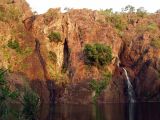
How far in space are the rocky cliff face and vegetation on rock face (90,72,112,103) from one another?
863 mm

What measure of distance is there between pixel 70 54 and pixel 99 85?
1111 cm

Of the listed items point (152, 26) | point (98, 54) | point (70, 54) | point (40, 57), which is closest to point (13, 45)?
point (40, 57)

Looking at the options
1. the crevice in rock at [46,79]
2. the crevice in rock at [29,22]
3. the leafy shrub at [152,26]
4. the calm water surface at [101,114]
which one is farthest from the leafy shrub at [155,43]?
the calm water surface at [101,114]

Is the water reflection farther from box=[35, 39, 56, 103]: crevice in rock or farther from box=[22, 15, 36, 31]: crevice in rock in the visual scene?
box=[22, 15, 36, 31]: crevice in rock

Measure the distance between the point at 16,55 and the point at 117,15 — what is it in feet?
124

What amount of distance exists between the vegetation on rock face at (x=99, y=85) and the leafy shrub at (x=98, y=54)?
3097 millimetres

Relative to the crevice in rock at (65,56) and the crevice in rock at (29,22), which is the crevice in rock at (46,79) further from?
the crevice in rock at (65,56)

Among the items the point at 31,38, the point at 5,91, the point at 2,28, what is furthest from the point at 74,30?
the point at 5,91

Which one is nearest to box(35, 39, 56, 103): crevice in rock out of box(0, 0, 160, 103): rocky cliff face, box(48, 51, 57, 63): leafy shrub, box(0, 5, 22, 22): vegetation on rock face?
box(0, 0, 160, 103): rocky cliff face

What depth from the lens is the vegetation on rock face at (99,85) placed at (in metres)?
80.6

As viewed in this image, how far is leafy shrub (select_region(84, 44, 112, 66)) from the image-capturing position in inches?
3364

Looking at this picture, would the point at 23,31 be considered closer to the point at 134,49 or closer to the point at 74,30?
the point at 74,30

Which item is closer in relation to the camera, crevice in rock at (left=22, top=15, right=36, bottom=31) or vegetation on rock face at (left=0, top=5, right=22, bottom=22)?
vegetation on rock face at (left=0, top=5, right=22, bottom=22)

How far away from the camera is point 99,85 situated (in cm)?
8206
